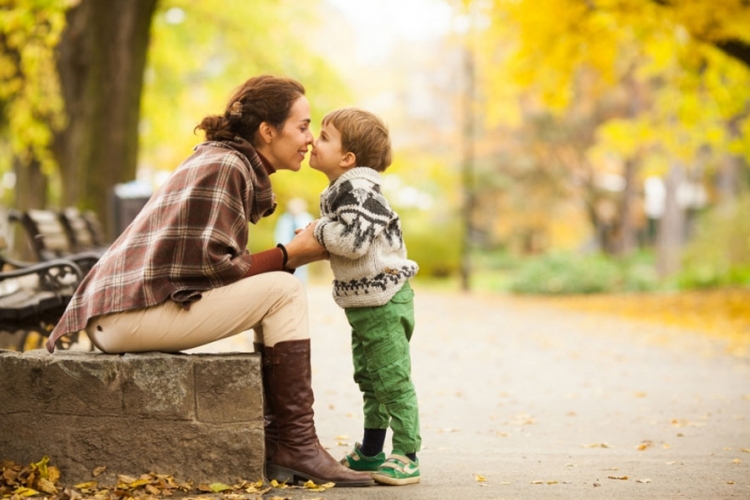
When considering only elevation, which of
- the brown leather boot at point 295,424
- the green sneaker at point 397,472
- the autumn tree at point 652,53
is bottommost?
the green sneaker at point 397,472

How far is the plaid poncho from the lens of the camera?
387 centimetres

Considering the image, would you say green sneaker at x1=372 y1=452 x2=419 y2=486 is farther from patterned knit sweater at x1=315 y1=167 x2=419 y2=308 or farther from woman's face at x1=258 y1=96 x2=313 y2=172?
woman's face at x1=258 y1=96 x2=313 y2=172

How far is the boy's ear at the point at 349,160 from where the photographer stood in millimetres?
4172

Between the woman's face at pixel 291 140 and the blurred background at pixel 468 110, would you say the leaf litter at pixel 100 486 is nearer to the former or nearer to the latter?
the woman's face at pixel 291 140

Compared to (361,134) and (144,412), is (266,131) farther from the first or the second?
(144,412)

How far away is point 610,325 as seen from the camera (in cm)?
1401

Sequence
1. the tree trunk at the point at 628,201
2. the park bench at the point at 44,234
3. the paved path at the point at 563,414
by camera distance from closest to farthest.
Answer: the paved path at the point at 563,414 → the park bench at the point at 44,234 → the tree trunk at the point at 628,201

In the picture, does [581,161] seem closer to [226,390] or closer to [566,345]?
[566,345]

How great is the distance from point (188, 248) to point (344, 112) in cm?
89

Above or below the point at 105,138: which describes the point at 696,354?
below

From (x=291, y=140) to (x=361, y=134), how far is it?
0.98ft

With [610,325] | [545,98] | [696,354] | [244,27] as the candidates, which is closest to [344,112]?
[696,354]

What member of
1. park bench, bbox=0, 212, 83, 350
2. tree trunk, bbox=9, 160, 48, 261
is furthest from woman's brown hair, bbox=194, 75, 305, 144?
tree trunk, bbox=9, 160, 48, 261

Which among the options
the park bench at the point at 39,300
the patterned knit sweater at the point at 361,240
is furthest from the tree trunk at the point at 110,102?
the patterned knit sweater at the point at 361,240
